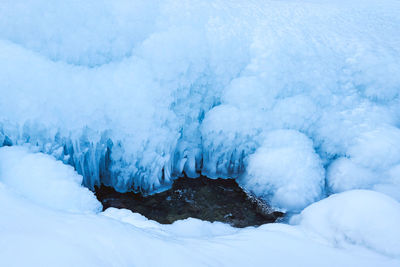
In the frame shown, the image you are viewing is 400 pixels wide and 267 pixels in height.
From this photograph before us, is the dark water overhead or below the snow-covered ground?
below

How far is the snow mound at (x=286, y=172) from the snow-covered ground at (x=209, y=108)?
0.01 meters

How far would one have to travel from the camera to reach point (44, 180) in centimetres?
291

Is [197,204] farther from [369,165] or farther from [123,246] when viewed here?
[123,246]

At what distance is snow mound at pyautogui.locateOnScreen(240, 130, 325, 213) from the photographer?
3760mm

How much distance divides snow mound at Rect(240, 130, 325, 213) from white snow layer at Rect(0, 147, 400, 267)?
696 mm

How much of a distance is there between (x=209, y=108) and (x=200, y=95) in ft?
0.68

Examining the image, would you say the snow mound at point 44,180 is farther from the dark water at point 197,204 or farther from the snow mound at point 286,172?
the snow mound at point 286,172

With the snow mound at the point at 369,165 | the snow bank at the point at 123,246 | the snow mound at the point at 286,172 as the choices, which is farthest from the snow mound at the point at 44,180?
the snow mound at the point at 369,165

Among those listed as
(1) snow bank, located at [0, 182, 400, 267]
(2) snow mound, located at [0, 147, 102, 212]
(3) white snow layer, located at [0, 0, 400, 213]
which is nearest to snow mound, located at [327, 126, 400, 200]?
(3) white snow layer, located at [0, 0, 400, 213]

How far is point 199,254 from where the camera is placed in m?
1.87

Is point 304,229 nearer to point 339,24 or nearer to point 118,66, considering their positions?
point 118,66

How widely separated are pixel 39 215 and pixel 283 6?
4467 millimetres

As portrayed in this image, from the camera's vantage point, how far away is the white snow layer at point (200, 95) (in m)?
3.45

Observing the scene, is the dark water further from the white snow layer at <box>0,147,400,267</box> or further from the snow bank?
the snow bank
